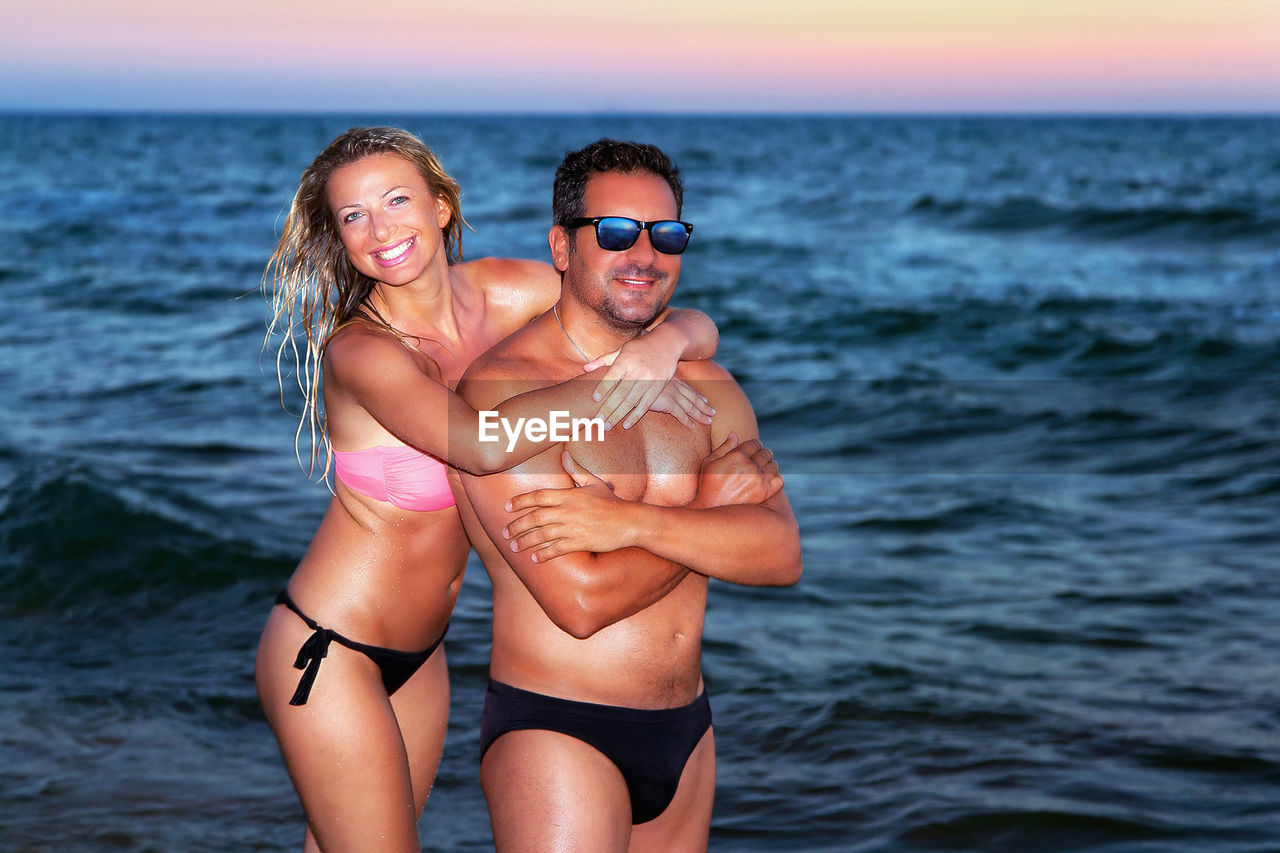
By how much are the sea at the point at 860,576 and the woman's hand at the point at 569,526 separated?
1.86 metres

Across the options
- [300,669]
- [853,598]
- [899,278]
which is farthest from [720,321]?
[300,669]

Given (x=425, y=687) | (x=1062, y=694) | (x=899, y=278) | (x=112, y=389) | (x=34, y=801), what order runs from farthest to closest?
1. (x=899, y=278)
2. (x=112, y=389)
3. (x=1062, y=694)
4. (x=34, y=801)
5. (x=425, y=687)

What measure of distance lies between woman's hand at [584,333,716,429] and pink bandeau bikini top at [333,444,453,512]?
0.53 meters

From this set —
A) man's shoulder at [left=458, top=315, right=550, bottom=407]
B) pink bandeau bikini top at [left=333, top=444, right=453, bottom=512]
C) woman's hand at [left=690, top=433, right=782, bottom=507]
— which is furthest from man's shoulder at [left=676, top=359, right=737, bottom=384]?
pink bandeau bikini top at [left=333, top=444, right=453, bottom=512]

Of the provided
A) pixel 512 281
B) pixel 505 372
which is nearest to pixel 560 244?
pixel 505 372

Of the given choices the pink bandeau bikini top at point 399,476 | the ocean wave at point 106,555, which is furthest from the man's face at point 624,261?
the ocean wave at point 106,555

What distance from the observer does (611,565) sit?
2.97m

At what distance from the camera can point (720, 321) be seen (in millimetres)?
17625

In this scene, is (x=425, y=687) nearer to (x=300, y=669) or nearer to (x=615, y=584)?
(x=300, y=669)

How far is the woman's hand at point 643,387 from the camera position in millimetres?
3094

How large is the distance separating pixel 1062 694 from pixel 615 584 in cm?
393

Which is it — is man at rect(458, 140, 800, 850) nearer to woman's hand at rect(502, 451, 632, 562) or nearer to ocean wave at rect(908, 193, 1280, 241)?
woman's hand at rect(502, 451, 632, 562)

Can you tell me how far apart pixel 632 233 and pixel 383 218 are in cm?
79

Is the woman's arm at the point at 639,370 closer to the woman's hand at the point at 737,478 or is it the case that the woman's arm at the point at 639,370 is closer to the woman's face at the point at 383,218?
the woman's hand at the point at 737,478
